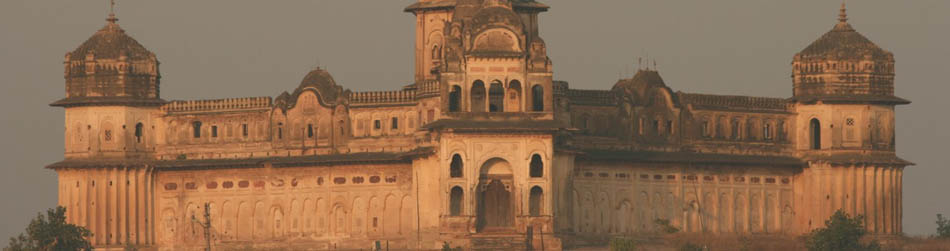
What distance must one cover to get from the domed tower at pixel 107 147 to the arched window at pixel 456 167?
654 inches

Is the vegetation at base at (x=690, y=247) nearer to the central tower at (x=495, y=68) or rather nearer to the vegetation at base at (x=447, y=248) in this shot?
the central tower at (x=495, y=68)

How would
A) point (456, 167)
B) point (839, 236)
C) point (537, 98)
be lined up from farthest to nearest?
point (839, 236) < point (537, 98) < point (456, 167)

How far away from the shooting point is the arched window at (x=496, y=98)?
4754 inches

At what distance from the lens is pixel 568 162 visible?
122 meters

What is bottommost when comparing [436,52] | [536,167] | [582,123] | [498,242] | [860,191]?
[498,242]

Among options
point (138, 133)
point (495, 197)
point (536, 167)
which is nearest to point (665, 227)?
point (495, 197)

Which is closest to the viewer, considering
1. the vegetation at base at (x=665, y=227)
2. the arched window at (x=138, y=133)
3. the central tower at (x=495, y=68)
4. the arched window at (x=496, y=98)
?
the central tower at (x=495, y=68)

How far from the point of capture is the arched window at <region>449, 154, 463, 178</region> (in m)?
118

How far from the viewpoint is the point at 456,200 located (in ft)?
390

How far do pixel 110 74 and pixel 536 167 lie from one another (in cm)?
1988

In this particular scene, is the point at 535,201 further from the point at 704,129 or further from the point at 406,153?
the point at 704,129

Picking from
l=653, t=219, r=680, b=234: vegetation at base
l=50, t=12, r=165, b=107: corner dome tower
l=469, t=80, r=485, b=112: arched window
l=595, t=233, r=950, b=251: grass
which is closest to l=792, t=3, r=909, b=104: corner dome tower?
l=595, t=233, r=950, b=251: grass

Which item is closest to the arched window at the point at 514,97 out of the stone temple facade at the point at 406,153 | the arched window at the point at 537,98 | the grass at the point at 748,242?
the arched window at the point at 537,98

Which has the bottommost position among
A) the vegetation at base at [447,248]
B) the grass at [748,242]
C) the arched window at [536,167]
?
the grass at [748,242]
